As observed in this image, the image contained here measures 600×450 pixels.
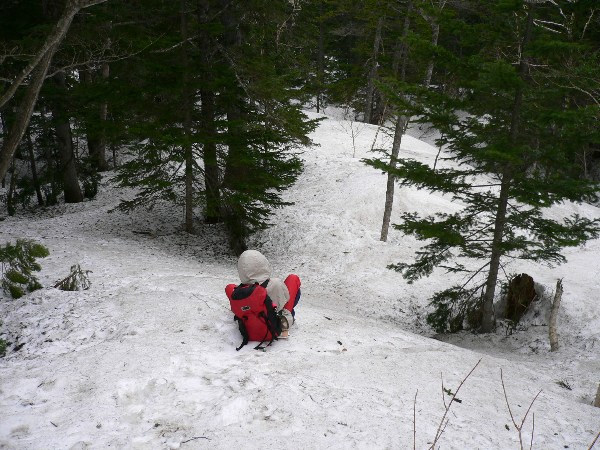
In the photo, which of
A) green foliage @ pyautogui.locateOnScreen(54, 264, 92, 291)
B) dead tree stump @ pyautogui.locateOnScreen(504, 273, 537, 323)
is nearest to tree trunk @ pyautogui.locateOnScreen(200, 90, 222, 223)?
green foliage @ pyautogui.locateOnScreen(54, 264, 92, 291)

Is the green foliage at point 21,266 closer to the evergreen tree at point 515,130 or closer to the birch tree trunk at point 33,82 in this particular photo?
the birch tree trunk at point 33,82

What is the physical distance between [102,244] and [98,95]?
4072mm

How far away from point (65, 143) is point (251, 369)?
14949mm

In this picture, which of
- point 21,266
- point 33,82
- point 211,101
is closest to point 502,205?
point 211,101

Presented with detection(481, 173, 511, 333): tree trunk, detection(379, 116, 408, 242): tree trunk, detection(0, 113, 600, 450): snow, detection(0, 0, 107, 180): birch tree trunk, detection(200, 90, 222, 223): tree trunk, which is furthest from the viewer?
detection(379, 116, 408, 242): tree trunk

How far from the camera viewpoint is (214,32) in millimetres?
10484

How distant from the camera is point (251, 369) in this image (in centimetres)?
497

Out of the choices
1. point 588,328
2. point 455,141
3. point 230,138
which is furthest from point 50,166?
point 588,328

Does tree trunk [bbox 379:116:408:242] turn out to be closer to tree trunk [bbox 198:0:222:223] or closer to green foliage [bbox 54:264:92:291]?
tree trunk [bbox 198:0:222:223]

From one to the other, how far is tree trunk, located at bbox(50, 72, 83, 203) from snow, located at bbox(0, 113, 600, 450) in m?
5.36

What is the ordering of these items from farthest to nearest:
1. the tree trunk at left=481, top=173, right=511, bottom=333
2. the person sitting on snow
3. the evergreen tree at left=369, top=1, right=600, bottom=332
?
1. the tree trunk at left=481, top=173, right=511, bottom=333
2. the evergreen tree at left=369, top=1, right=600, bottom=332
3. the person sitting on snow

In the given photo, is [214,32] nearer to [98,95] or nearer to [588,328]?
[98,95]

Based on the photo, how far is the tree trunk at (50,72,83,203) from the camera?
563 inches

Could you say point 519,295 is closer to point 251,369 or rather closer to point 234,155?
point 251,369
